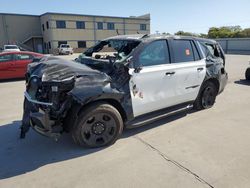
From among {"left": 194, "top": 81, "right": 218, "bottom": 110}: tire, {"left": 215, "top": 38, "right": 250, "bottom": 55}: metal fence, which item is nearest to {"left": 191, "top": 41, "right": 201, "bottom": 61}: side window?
{"left": 194, "top": 81, "right": 218, "bottom": 110}: tire

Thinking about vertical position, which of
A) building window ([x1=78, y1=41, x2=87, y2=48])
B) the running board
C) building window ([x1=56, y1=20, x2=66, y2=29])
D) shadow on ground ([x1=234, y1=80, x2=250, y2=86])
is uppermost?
building window ([x1=56, y1=20, x2=66, y2=29])

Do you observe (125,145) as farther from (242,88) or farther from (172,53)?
(242,88)

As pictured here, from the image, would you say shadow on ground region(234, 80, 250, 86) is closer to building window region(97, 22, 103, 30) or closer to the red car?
the red car

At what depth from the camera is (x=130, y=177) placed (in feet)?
9.83

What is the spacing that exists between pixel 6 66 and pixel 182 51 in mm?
8609

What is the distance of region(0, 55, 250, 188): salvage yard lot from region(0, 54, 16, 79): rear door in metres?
6.21

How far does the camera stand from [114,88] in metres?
3.70

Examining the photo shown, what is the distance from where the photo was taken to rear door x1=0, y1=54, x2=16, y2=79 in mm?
10320

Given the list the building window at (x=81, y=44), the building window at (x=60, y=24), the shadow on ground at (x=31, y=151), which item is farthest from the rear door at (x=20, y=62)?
the building window at (x=81, y=44)

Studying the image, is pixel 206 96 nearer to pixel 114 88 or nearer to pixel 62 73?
pixel 114 88

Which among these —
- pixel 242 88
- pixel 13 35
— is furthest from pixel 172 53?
pixel 13 35

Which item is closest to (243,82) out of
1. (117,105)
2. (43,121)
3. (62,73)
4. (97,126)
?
(117,105)

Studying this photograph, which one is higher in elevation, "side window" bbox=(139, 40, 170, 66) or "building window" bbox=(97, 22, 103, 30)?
"building window" bbox=(97, 22, 103, 30)

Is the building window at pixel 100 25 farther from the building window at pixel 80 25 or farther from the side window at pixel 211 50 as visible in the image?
the side window at pixel 211 50
